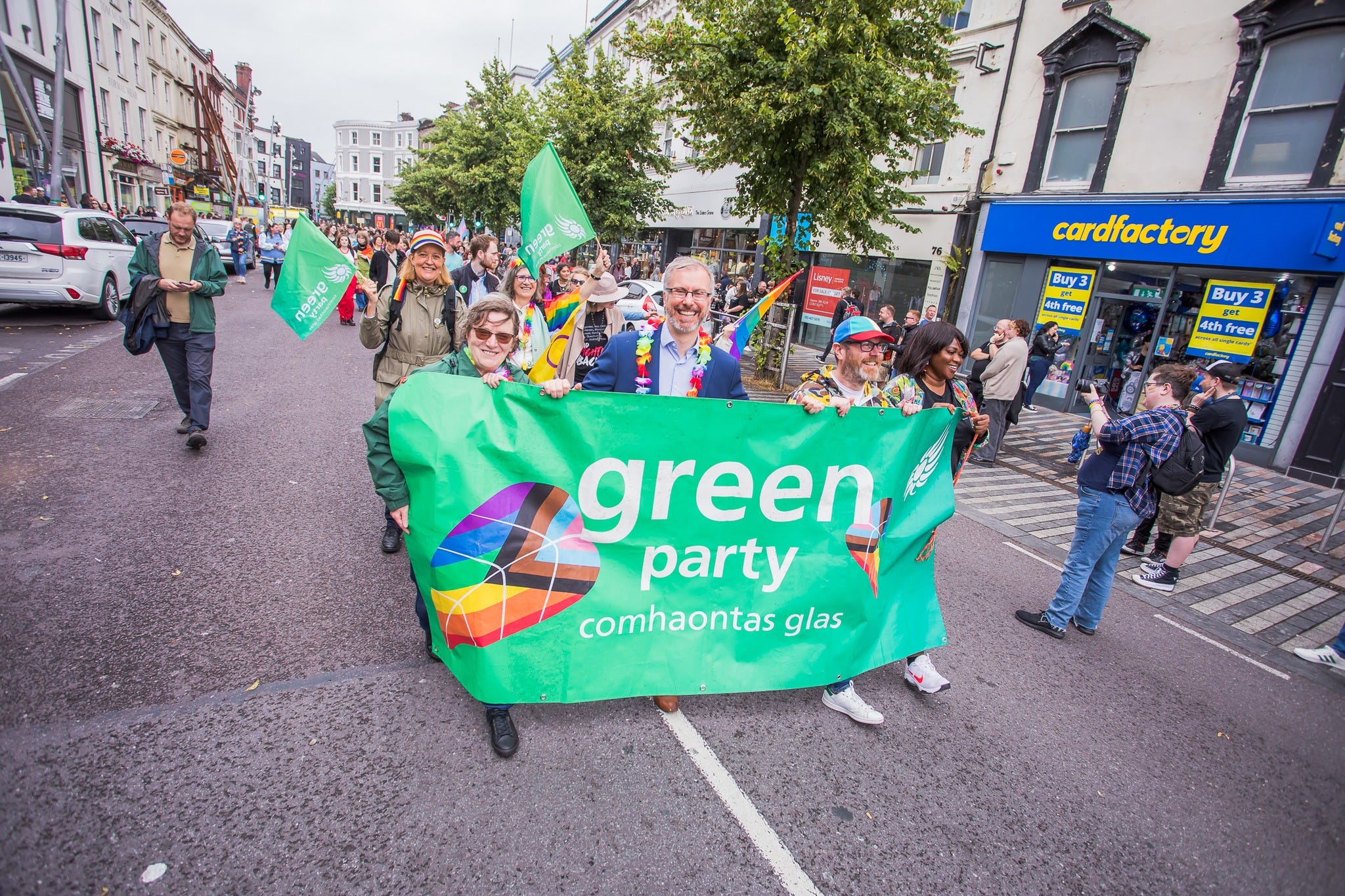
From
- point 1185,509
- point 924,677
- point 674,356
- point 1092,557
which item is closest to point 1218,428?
point 1185,509

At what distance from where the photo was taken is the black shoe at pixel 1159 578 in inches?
215

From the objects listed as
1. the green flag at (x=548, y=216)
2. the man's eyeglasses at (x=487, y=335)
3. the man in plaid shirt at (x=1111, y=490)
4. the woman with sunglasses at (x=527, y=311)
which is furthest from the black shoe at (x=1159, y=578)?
the man's eyeglasses at (x=487, y=335)

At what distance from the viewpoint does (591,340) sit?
574 cm

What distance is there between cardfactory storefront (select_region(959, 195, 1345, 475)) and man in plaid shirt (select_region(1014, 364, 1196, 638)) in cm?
478

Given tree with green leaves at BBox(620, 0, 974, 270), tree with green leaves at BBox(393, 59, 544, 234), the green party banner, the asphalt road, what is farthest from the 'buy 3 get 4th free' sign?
tree with green leaves at BBox(393, 59, 544, 234)

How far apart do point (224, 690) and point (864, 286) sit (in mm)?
17209

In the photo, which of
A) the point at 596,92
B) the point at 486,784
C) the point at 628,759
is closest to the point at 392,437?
the point at 486,784

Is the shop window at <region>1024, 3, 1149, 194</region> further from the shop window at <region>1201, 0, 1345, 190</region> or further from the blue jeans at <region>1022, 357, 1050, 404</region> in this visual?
the blue jeans at <region>1022, 357, 1050, 404</region>

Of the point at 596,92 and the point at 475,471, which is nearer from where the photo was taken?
the point at 475,471

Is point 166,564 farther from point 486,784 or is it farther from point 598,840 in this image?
point 598,840

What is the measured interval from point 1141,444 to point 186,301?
7.48 metres

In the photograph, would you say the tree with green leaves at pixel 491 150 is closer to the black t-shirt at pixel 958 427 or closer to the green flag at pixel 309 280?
the green flag at pixel 309 280

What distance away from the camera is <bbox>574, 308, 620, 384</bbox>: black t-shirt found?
5.64 m

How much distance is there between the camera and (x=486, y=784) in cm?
259
